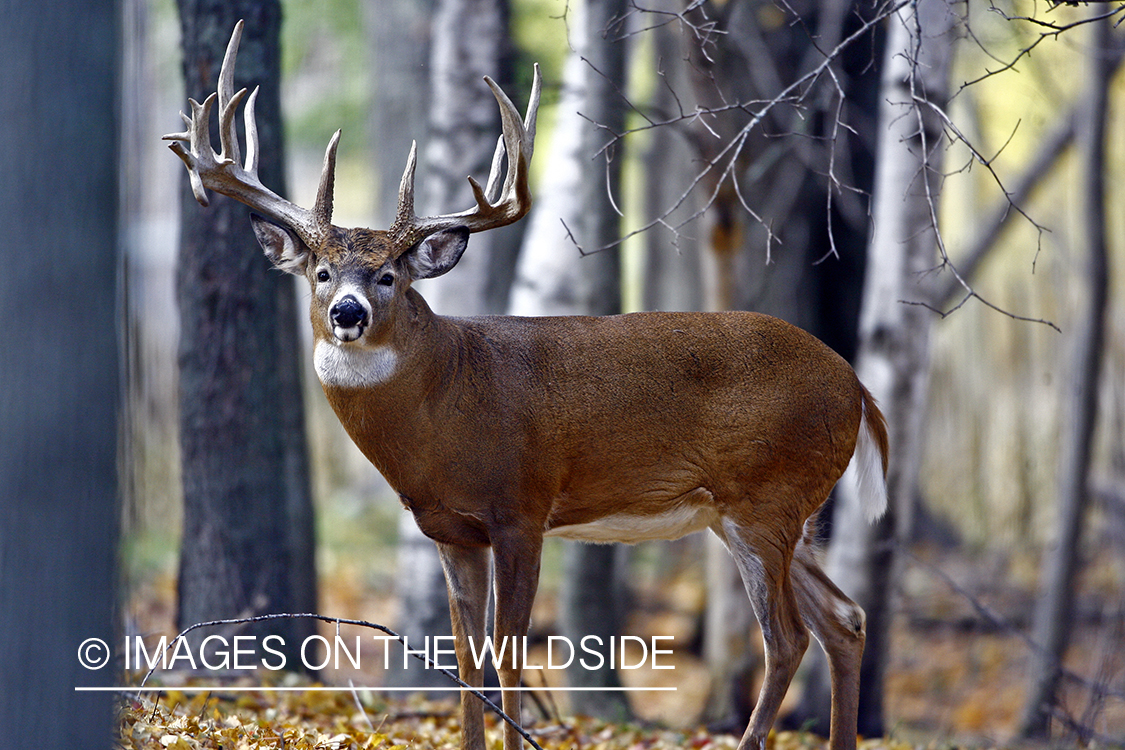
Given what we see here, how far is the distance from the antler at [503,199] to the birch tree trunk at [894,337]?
10.8 feet

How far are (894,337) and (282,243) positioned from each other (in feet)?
13.6

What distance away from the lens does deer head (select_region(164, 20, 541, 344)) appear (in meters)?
3.96

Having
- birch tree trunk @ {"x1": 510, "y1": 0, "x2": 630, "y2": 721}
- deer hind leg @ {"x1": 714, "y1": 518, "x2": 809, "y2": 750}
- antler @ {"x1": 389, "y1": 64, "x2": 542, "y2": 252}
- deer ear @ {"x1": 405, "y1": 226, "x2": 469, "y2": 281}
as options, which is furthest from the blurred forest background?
deer hind leg @ {"x1": 714, "y1": 518, "x2": 809, "y2": 750}

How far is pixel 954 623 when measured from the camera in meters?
11.9

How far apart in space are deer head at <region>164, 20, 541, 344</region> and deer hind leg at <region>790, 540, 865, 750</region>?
1.92 meters

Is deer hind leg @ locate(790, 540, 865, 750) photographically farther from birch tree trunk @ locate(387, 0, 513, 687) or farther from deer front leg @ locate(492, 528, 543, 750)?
birch tree trunk @ locate(387, 0, 513, 687)

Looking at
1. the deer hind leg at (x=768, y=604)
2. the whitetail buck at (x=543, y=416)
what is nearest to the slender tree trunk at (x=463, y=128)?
the whitetail buck at (x=543, y=416)

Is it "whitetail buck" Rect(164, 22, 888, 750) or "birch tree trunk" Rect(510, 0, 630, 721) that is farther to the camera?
"birch tree trunk" Rect(510, 0, 630, 721)

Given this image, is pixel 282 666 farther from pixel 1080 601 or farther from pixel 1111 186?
pixel 1111 186

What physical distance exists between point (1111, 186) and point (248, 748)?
1261 centimetres

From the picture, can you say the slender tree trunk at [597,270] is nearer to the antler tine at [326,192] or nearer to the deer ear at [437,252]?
the deer ear at [437,252]

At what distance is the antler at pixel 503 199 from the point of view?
13.3ft

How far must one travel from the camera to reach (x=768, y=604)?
4375 millimetres

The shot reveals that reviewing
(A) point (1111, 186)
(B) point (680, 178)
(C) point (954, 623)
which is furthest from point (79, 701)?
(A) point (1111, 186)
